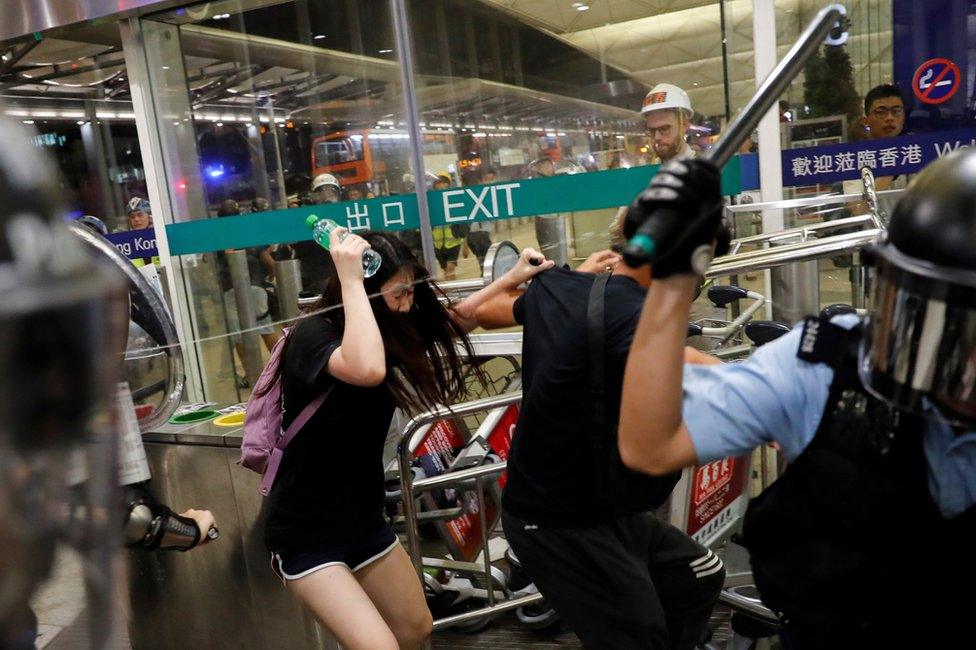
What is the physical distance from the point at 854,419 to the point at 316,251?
4.14 metres

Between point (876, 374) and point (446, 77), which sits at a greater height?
point (446, 77)

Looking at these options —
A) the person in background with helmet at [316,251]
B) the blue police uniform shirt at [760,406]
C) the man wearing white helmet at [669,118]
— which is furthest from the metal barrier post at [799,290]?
the person in background with helmet at [316,251]

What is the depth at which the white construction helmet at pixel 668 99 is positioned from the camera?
391 cm

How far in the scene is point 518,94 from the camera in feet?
14.6

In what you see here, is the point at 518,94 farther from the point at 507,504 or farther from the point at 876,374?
the point at 876,374

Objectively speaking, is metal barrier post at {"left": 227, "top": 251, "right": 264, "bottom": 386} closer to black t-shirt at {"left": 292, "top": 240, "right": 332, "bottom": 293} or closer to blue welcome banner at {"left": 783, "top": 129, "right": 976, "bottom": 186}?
black t-shirt at {"left": 292, "top": 240, "right": 332, "bottom": 293}

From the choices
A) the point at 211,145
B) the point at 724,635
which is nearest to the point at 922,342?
the point at 724,635

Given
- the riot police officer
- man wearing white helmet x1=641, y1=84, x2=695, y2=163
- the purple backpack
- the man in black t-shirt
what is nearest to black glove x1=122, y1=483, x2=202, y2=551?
the purple backpack

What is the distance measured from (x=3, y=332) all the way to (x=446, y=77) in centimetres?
414

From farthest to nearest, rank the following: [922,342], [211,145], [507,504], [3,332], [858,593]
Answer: [211,145] < [507,504] < [858,593] < [922,342] < [3,332]

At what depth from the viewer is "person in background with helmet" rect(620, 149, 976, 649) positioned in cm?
96

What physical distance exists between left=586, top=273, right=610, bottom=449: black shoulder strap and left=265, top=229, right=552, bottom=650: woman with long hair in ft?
1.37

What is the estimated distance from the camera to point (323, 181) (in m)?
4.71

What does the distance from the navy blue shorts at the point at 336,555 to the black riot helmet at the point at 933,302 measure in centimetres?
149
